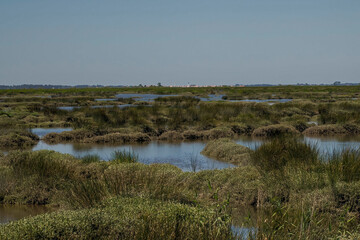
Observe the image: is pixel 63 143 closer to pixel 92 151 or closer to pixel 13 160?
pixel 92 151

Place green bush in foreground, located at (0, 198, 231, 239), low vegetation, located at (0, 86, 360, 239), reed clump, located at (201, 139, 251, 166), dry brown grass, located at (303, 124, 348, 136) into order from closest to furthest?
green bush in foreground, located at (0, 198, 231, 239) → low vegetation, located at (0, 86, 360, 239) → reed clump, located at (201, 139, 251, 166) → dry brown grass, located at (303, 124, 348, 136)

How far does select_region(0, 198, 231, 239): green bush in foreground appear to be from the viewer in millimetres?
4914

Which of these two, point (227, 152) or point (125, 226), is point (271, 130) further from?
point (125, 226)

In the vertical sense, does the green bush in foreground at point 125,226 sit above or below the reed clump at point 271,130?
above

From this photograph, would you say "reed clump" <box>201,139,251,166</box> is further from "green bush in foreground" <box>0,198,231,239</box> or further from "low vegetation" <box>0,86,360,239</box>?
"green bush in foreground" <box>0,198,231,239</box>

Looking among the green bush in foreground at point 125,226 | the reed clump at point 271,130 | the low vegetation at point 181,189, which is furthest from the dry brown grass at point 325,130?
the green bush in foreground at point 125,226

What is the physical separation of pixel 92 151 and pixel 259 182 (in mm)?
9111

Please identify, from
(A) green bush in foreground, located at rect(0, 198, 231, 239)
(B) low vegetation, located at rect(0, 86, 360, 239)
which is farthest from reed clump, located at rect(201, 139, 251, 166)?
(A) green bush in foreground, located at rect(0, 198, 231, 239)

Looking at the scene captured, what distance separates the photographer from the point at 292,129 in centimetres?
2014

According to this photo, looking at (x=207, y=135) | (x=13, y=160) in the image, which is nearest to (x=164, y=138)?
(x=207, y=135)

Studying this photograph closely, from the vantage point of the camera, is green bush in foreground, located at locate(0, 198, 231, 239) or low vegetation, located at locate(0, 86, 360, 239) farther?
low vegetation, located at locate(0, 86, 360, 239)

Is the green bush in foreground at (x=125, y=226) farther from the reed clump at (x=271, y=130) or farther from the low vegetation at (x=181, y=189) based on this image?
the reed clump at (x=271, y=130)

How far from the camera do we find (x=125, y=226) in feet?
17.3

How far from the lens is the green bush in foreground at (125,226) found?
16.1 ft
